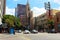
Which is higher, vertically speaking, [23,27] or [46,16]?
[46,16]

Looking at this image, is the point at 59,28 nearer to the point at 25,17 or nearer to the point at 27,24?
the point at 27,24

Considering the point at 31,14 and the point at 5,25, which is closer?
the point at 5,25

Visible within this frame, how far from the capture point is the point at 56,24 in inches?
3775

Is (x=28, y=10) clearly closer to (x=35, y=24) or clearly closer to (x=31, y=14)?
(x=31, y=14)

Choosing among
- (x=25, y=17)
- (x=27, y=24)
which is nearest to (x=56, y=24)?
(x=27, y=24)

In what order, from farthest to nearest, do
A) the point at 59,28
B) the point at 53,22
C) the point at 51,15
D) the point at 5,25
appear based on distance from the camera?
1. the point at 51,15
2. the point at 53,22
3. the point at 59,28
4. the point at 5,25

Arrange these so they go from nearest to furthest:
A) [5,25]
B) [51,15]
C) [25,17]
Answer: [5,25] → [51,15] → [25,17]

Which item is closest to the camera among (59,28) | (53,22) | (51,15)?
(59,28)

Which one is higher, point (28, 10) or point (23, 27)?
point (28, 10)

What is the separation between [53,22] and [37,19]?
4274 cm

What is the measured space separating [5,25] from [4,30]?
7.88m

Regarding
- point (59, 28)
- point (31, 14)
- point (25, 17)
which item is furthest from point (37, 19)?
point (59, 28)

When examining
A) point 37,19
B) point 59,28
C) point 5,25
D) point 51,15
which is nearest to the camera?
point 5,25

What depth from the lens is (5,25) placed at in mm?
87188
